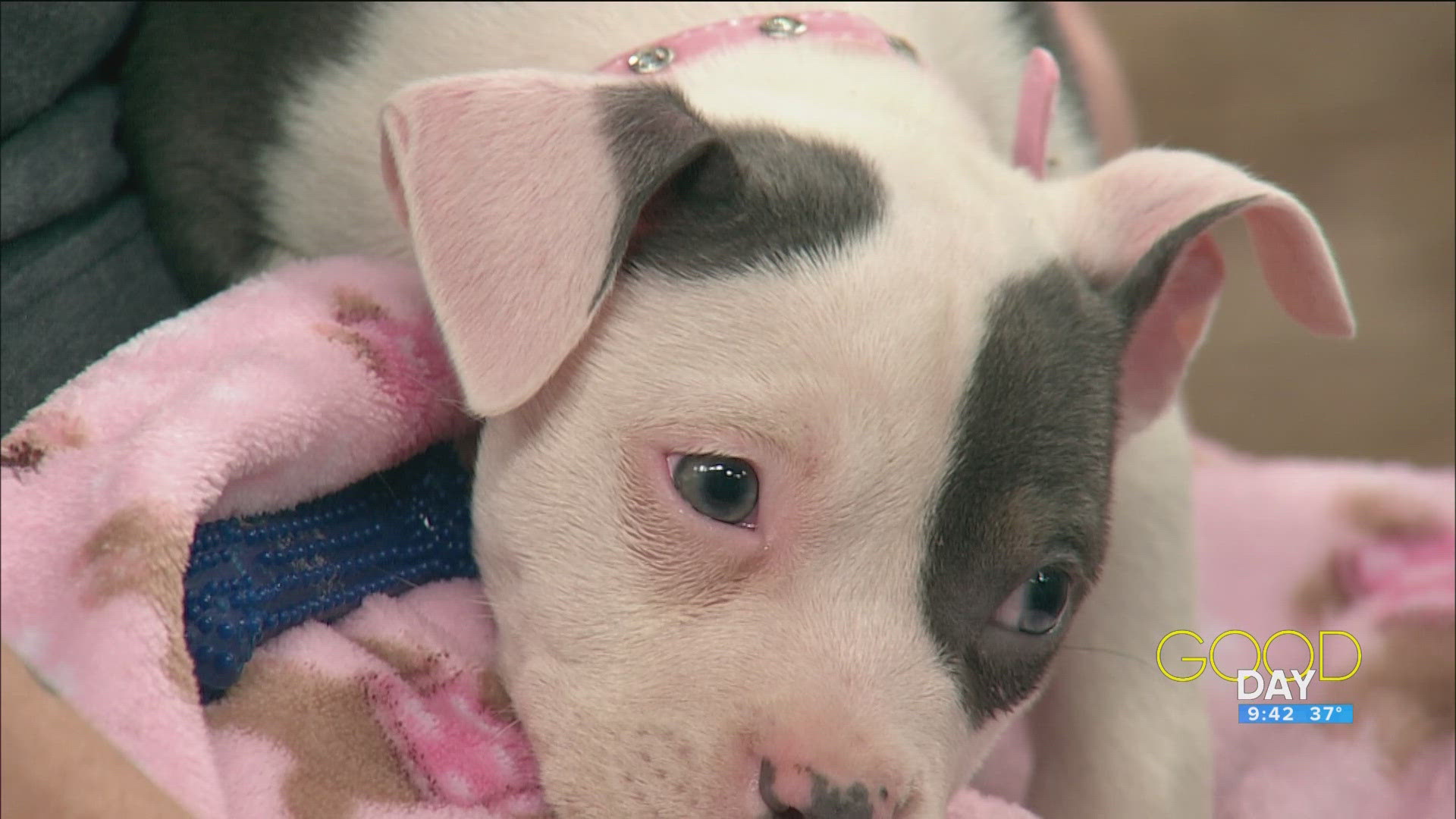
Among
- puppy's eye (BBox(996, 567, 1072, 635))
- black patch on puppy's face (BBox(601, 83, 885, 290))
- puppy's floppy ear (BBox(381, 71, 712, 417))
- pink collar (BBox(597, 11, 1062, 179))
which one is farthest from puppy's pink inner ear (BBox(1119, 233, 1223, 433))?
puppy's floppy ear (BBox(381, 71, 712, 417))

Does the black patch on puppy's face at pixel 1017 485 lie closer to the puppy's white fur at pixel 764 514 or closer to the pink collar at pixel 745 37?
the puppy's white fur at pixel 764 514

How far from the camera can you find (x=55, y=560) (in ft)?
3.05

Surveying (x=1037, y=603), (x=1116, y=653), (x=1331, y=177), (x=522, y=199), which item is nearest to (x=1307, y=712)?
(x=1116, y=653)

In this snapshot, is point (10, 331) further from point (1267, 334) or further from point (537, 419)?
point (1267, 334)

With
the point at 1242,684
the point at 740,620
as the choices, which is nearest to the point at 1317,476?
the point at 1242,684

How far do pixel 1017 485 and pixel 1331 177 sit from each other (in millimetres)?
2320

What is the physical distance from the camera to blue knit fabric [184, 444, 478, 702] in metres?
1.00

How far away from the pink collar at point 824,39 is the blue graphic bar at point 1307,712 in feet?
Answer: 2.10

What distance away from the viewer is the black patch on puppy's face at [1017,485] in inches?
41.6

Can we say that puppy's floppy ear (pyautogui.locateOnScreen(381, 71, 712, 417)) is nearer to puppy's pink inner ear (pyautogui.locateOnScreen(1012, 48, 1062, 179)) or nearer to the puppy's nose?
the puppy's nose

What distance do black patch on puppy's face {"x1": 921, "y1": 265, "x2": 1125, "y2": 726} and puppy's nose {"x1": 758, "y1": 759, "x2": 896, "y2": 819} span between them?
15 cm

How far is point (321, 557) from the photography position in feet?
3.71

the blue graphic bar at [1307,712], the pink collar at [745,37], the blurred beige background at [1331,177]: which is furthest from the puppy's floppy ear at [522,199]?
the blurred beige background at [1331,177]

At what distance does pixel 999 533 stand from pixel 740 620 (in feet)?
0.66
